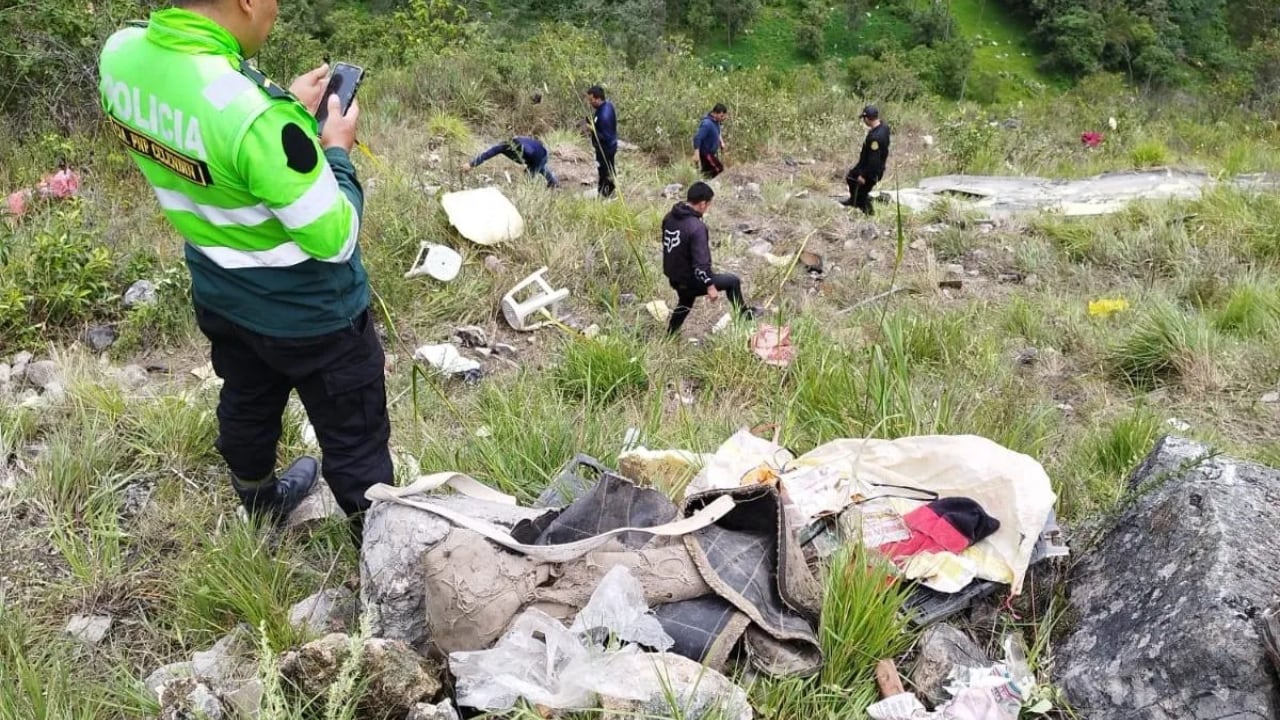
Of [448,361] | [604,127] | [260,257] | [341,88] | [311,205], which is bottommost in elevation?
[604,127]

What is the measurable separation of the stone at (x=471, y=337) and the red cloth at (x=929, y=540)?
2573mm

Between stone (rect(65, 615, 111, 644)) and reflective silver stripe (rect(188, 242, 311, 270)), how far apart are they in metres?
0.89

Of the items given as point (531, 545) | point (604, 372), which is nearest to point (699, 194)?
point (604, 372)

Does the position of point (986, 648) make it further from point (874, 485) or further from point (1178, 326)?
point (1178, 326)

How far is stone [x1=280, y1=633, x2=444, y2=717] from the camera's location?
149cm

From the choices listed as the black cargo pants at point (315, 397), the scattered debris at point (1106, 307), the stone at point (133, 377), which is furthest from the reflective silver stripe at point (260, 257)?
the scattered debris at point (1106, 307)

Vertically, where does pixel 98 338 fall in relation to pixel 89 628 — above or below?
below

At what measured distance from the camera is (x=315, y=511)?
230cm

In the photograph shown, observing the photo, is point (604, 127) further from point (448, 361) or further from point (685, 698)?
point (685, 698)

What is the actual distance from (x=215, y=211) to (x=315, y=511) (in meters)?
0.92

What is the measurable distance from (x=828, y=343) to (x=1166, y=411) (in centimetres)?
128

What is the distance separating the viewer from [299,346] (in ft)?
6.14

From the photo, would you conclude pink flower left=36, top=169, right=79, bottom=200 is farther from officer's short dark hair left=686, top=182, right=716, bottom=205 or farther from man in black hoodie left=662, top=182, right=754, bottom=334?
officer's short dark hair left=686, top=182, right=716, bottom=205

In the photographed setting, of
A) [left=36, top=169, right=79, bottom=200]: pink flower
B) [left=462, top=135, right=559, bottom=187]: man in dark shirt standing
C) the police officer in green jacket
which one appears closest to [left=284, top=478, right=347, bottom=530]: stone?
the police officer in green jacket
